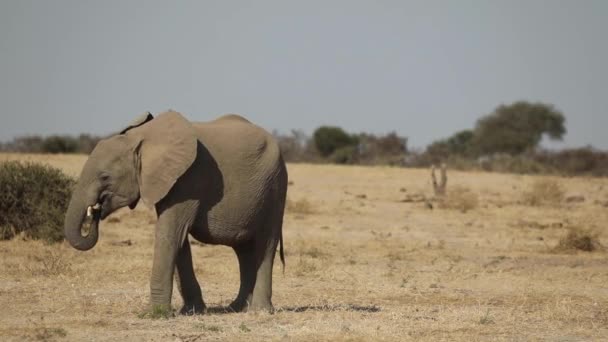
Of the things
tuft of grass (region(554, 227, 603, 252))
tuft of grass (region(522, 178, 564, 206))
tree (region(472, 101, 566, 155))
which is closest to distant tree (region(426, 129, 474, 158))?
tree (region(472, 101, 566, 155))

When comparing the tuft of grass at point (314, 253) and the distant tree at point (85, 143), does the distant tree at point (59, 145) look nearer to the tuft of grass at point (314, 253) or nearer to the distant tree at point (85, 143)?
the distant tree at point (85, 143)

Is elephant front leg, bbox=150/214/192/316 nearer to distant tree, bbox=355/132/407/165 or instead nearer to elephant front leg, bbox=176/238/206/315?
elephant front leg, bbox=176/238/206/315

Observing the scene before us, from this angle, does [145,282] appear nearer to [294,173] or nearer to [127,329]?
[127,329]

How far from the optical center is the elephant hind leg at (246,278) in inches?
441

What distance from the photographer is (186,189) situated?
33.8ft

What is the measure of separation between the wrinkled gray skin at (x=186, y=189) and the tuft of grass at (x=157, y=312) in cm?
5

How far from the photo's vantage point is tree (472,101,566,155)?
194ft

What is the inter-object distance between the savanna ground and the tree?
32.0 metres

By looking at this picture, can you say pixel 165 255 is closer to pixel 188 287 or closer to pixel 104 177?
pixel 188 287

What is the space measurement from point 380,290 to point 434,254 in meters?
4.64

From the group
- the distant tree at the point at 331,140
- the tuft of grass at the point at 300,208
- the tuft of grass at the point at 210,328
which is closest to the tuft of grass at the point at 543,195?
the tuft of grass at the point at 300,208

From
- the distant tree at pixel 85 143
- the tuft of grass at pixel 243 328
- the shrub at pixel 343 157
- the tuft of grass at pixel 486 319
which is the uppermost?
the distant tree at pixel 85 143

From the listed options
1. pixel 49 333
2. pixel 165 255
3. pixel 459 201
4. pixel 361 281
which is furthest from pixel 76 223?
pixel 459 201

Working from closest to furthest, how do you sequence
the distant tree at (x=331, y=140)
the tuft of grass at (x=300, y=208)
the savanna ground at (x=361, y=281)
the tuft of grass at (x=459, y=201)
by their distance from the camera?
1. the savanna ground at (x=361, y=281)
2. the tuft of grass at (x=300, y=208)
3. the tuft of grass at (x=459, y=201)
4. the distant tree at (x=331, y=140)
